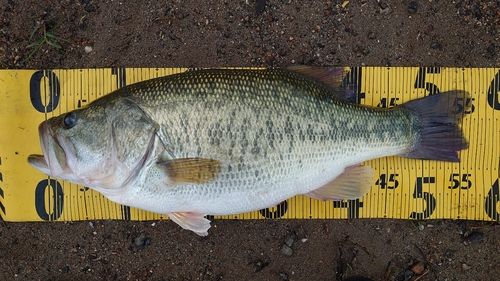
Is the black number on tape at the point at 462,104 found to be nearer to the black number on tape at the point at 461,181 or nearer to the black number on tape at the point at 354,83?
the black number on tape at the point at 461,181

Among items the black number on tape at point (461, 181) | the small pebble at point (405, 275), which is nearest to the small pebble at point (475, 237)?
the black number on tape at point (461, 181)

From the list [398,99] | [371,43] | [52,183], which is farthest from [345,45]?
[52,183]

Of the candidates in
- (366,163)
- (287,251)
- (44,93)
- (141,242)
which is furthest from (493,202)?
(44,93)

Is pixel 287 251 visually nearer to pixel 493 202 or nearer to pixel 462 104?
pixel 493 202

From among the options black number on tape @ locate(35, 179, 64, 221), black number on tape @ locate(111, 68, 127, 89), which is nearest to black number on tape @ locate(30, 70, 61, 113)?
black number on tape @ locate(111, 68, 127, 89)

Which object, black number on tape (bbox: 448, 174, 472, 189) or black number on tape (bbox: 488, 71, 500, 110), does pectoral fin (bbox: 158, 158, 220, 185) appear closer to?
black number on tape (bbox: 448, 174, 472, 189)

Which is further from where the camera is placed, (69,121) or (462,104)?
(462,104)

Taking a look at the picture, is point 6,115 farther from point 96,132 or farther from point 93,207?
point 96,132
